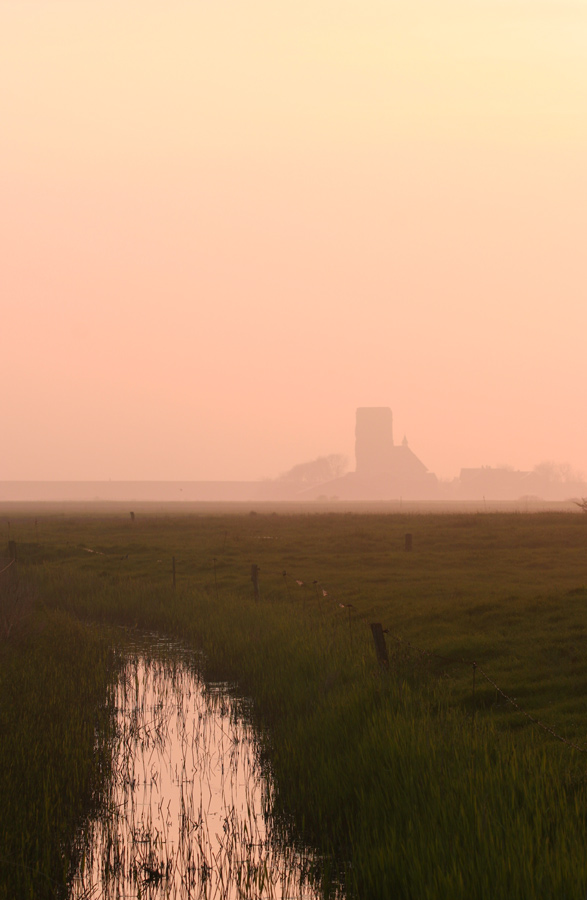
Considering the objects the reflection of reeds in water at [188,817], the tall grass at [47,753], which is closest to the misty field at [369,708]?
the tall grass at [47,753]

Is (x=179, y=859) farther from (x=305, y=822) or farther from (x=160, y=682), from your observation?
(x=160, y=682)

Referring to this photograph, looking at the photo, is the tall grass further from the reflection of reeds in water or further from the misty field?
the reflection of reeds in water

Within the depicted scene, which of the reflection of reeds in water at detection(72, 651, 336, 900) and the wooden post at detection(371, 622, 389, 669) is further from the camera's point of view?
the wooden post at detection(371, 622, 389, 669)

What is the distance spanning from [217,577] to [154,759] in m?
18.2

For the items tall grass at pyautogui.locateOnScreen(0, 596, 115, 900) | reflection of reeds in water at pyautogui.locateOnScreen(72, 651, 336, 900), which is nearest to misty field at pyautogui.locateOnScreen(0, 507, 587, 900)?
tall grass at pyautogui.locateOnScreen(0, 596, 115, 900)

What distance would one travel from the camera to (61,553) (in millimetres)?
39500

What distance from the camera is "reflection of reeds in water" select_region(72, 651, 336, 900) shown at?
7.97m

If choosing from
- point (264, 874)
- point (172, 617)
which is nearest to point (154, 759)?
point (264, 874)

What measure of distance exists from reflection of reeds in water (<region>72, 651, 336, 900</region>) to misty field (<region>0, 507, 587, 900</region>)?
0.32m

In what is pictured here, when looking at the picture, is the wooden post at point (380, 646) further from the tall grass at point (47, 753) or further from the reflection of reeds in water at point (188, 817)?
the tall grass at point (47, 753)

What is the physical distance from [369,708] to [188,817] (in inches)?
125

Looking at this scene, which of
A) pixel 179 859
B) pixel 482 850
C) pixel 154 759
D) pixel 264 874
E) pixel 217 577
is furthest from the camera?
pixel 217 577

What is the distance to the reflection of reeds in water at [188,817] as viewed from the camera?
314 inches

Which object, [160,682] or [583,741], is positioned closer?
[583,741]
